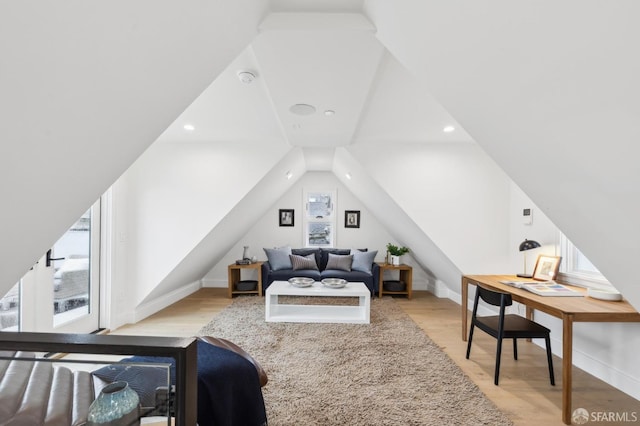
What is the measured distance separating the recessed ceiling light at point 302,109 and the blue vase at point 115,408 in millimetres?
2072

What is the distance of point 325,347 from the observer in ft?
9.34

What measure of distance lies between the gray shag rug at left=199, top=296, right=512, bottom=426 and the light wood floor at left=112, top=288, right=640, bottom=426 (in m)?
0.14

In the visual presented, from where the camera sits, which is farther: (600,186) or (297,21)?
(297,21)

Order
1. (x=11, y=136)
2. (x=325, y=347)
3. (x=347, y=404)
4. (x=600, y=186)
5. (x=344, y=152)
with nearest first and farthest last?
(x=11, y=136) < (x=600, y=186) < (x=347, y=404) < (x=325, y=347) < (x=344, y=152)

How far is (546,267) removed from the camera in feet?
9.26

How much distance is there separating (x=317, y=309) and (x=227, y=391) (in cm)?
234

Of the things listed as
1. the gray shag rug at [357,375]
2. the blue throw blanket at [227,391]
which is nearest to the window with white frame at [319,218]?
the gray shag rug at [357,375]

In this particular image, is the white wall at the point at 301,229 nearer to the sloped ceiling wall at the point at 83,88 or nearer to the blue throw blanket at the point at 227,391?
the blue throw blanket at the point at 227,391

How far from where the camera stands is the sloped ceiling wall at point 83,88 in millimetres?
706

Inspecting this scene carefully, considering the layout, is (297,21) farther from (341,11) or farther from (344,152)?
(344,152)

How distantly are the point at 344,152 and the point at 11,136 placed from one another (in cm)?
324

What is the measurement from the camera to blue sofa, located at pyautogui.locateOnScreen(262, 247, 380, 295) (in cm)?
476

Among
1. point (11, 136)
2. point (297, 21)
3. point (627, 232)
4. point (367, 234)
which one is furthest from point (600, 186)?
point (367, 234)

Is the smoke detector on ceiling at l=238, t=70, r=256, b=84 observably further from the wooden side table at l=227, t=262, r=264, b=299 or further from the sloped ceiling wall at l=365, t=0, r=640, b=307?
the wooden side table at l=227, t=262, r=264, b=299
